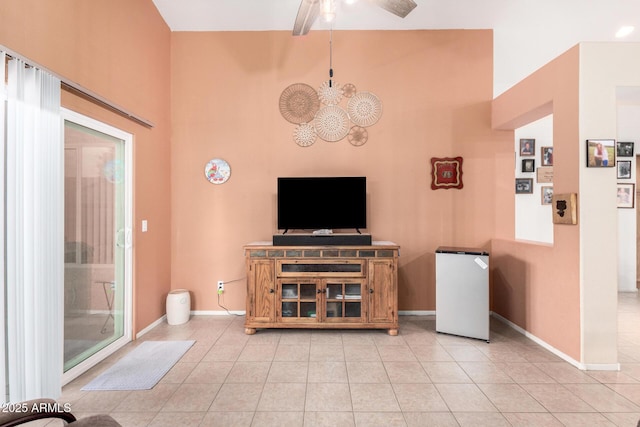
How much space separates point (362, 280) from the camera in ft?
10.7

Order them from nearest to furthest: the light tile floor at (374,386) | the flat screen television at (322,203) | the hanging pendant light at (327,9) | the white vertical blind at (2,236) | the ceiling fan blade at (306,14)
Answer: the white vertical blind at (2,236)
the light tile floor at (374,386)
the hanging pendant light at (327,9)
the ceiling fan blade at (306,14)
the flat screen television at (322,203)

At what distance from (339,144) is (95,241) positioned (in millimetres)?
2683

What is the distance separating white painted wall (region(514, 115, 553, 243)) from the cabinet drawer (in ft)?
8.03

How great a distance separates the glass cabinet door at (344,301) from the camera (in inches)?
128

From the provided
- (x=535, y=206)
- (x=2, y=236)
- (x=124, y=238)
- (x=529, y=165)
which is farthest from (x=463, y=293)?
(x=2, y=236)

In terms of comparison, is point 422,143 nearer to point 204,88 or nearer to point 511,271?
point 511,271

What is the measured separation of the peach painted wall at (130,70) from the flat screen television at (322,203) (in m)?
1.41

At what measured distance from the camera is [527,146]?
430 centimetres

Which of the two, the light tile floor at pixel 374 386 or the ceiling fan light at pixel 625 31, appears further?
the ceiling fan light at pixel 625 31

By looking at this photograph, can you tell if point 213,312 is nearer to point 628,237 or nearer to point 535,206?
point 535,206

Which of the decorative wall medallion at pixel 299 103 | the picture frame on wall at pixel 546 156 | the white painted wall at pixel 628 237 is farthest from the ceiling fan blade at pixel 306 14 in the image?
the white painted wall at pixel 628 237

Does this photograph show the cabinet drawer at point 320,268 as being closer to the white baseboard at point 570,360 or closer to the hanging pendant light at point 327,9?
the white baseboard at point 570,360

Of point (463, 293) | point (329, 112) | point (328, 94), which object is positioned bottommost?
point (463, 293)

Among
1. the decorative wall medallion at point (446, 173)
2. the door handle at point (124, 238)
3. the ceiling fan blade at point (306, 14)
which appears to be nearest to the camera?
the ceiling fan blade at point (306, 14)
